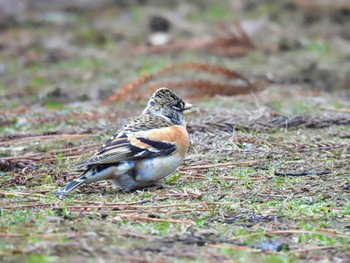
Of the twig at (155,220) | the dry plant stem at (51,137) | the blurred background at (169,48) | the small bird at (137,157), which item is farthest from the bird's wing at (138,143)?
the blurred background at (169,48)

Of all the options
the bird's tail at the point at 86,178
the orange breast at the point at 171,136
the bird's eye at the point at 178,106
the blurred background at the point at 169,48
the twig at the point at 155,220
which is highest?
the bird's eye at the point at 178,106

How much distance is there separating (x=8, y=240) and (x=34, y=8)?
1342 centimetres

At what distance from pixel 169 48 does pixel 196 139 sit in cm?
648

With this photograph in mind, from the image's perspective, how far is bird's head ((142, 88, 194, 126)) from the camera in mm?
6836

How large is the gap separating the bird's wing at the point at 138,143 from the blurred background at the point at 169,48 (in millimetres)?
3072

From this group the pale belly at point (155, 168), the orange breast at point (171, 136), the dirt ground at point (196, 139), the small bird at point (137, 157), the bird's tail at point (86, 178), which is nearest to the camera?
the dirt ground at point (196, 139)

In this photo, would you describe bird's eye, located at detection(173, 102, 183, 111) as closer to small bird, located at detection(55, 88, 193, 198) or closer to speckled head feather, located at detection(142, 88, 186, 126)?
speckled head feather, located at detection(142, 88, 186, 126)

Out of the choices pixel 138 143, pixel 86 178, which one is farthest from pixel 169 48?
pixel 86 178

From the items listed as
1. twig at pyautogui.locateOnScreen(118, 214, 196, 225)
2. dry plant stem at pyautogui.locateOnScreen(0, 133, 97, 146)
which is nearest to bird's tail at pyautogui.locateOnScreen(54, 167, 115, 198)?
twig at pyautogui.locateOnScreen(118, 214, 196, 225)

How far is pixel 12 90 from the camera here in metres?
11.5

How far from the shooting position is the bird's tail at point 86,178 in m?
5.74

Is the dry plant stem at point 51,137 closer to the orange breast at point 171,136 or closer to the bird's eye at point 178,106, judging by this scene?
the bird's eye at point 178,106

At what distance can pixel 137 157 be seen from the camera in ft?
19.8

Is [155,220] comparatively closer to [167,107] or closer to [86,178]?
[86,178]
